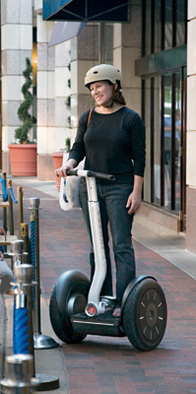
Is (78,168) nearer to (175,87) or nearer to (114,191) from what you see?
(114,191)

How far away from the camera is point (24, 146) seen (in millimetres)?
24906

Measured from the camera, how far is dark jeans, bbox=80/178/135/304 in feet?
18.6

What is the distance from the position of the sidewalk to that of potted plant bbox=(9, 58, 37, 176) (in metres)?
14.6

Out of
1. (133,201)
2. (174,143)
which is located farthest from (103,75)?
(174,143)

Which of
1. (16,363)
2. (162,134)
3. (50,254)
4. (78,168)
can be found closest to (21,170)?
(162,134)

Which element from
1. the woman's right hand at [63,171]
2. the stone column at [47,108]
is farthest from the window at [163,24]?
the stone column at [47,108]

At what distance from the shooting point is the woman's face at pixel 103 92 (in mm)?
5622

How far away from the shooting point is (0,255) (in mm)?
5641

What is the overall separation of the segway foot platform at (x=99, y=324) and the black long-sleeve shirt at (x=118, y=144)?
95cm

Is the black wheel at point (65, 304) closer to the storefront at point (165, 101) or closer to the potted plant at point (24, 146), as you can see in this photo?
the storefront at point (165, 101)

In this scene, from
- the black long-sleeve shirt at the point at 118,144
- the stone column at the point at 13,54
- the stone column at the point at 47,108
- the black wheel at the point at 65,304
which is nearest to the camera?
the black long-sleeve shirt at the point at 118,144

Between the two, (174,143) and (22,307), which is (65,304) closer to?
(22,307)

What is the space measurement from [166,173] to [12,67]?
14484 mm

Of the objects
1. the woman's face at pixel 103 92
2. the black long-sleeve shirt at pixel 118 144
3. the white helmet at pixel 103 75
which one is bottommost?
the black long-sleeve shirt at pixel 118 144
